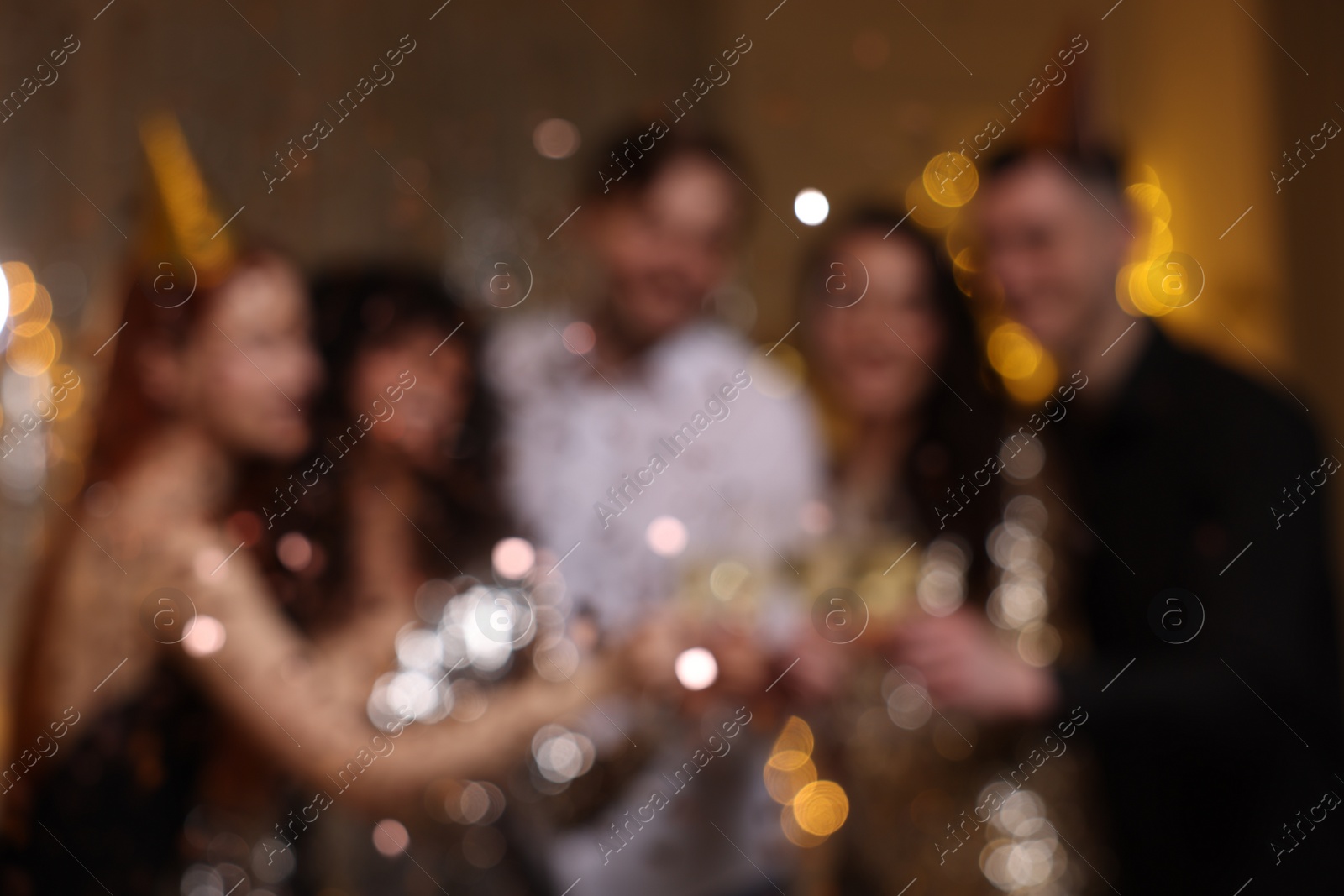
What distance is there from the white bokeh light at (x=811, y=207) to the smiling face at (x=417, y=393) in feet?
1.17

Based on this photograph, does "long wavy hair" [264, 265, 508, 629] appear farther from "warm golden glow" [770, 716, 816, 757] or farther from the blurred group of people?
"warm golden glow" [770, 716, 816, 757]

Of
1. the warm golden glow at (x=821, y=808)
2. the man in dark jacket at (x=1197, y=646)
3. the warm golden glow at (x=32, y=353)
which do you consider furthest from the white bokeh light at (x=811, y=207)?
the warm golden glow at (x=32, y=353)

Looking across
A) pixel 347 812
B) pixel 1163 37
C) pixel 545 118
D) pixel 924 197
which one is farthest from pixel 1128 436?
pixel 545 118

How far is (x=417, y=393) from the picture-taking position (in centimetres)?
75

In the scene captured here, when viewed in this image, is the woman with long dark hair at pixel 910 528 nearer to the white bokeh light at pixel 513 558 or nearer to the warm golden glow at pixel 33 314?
the white bokeh light at pixel 513 558

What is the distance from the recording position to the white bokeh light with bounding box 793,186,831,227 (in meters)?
0.88

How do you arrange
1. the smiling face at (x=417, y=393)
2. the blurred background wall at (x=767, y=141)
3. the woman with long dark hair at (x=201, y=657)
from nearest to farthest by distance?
1. the woman with long dark hair at (x=201, y=657)
2. the smiling face at (x=417, y=393)
3. the blurred background wall at (x=767, y=141)

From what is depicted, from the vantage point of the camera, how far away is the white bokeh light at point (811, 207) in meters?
0.88

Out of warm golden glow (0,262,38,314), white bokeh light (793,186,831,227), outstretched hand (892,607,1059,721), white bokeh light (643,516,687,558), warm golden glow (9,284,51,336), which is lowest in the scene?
outstretched hand (892,607,1059,721)

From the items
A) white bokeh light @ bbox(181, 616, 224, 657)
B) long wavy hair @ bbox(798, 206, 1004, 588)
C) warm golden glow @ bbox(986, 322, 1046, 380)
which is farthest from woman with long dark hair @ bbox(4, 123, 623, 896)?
warm golden glow @ bbox(986, 322, 1046, 380)

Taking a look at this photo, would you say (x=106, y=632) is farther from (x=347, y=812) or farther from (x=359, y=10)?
(x=359, y=10)

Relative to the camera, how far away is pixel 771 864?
0.75 metres

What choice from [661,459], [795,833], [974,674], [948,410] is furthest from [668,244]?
[795,833]

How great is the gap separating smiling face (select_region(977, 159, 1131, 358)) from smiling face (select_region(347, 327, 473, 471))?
0.47 m
